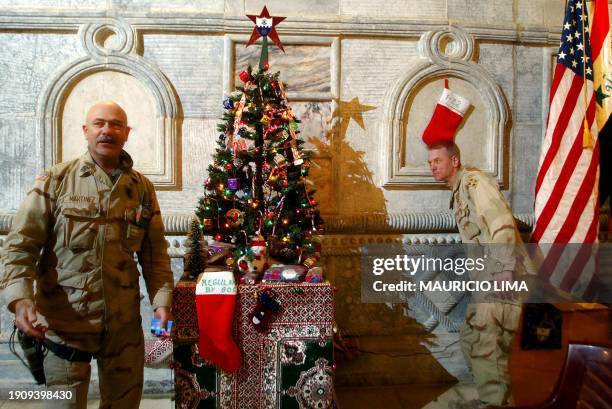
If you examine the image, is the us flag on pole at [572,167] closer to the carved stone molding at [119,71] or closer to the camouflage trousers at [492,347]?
the camouflage trousers at [492,347]

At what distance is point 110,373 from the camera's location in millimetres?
2652

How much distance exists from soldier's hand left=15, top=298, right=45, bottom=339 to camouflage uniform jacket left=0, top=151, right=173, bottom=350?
76mm

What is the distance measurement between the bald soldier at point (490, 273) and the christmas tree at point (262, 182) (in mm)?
1240

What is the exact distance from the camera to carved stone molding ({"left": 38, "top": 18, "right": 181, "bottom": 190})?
4.09 meters

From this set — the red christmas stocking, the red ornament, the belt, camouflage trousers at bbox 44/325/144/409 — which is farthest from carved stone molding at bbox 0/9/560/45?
the belt

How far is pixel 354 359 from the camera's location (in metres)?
4.24

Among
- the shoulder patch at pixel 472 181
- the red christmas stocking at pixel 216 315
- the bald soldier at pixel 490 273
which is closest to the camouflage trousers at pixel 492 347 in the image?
the bald soldier at pixel 490 273

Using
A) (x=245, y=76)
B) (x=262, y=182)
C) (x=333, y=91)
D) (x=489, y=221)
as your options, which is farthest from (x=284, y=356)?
(x=333, y=91)

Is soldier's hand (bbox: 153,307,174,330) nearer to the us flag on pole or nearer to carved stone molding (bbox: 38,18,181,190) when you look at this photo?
carved stone molding (bbox: 38,18,181,190)

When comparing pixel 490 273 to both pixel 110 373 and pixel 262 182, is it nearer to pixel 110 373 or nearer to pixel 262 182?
pixel 262 182

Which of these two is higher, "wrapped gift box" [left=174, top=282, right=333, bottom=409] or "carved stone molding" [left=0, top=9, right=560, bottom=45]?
"carved stone molding" [left=0, top=9, right=560, bottom=45]

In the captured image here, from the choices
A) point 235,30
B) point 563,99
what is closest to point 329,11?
point 235,30

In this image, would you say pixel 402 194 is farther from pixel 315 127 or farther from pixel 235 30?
pixel 235 30

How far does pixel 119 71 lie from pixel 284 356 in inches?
118
